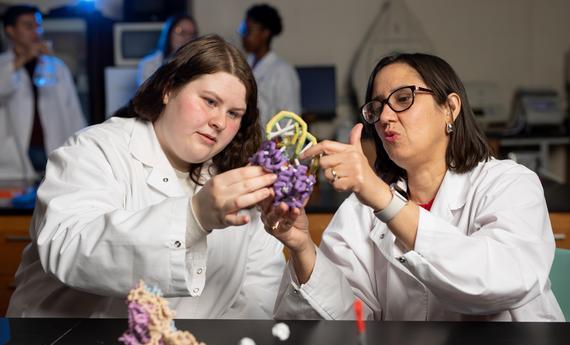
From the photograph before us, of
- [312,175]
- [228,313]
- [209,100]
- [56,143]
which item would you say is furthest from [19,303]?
[56,143]

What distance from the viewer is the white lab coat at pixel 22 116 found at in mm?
4133

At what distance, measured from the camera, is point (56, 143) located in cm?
439

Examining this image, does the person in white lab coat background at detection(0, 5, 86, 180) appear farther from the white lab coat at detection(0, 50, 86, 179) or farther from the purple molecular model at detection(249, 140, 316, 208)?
the purple molecular model at detection(249, 140, 316, 208)

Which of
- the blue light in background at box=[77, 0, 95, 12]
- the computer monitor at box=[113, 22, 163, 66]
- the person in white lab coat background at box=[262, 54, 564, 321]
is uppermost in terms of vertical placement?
the blue light in background at box=[77, 0, 95, 12]

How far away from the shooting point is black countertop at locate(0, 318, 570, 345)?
1.35 meters

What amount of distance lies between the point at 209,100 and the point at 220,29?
4434 millimetres

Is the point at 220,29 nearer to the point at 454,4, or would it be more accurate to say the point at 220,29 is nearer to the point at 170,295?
the point at 454,4

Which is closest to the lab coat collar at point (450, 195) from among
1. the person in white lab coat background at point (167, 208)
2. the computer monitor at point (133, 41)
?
the person in white lab coat background at point (167, 208)

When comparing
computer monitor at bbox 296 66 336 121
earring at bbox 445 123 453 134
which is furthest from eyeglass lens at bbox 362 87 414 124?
computer monitor at bbox 296 66 336 121

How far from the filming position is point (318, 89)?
5891mm

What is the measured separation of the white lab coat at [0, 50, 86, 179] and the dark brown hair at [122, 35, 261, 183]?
2305 millimetres

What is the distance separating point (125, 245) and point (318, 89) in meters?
4.52

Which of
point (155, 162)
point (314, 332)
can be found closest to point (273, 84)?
point (155, 162)

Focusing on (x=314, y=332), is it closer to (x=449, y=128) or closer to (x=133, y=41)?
(x=449, y=128)
